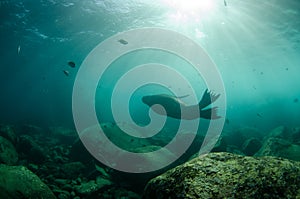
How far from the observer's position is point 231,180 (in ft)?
8.05

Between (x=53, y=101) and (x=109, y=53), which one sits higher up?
(x=109, y=53)

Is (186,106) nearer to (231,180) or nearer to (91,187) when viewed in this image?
(91,187)

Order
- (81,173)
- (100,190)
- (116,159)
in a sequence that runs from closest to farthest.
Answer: (100,190) → (116,159) → (81,173)

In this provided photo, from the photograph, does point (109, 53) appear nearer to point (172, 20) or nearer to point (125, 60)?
point (125, 60)

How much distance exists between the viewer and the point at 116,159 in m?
7.72

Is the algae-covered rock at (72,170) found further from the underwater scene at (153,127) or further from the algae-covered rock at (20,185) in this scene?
the algae-covered rock at (20,185)

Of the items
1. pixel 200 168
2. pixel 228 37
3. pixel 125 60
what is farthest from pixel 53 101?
pixel 200 168

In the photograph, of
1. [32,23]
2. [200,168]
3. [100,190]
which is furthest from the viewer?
[32,23]

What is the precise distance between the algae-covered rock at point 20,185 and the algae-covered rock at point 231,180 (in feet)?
10.2

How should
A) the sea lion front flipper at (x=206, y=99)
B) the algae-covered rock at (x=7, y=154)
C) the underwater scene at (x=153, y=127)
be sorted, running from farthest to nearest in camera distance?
the algae-covered rock at (x=7, y=154), the sea lion front flipper at (x=206, y=99), the underwater scene at (x=153, y=127)

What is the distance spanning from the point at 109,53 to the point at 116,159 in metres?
24.5

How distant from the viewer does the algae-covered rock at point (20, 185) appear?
438 centimetres

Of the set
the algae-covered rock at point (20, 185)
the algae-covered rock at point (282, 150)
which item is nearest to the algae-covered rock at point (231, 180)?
the algae-covered rock at point (20, 185)

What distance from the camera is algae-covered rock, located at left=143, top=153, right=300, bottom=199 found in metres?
2.29
